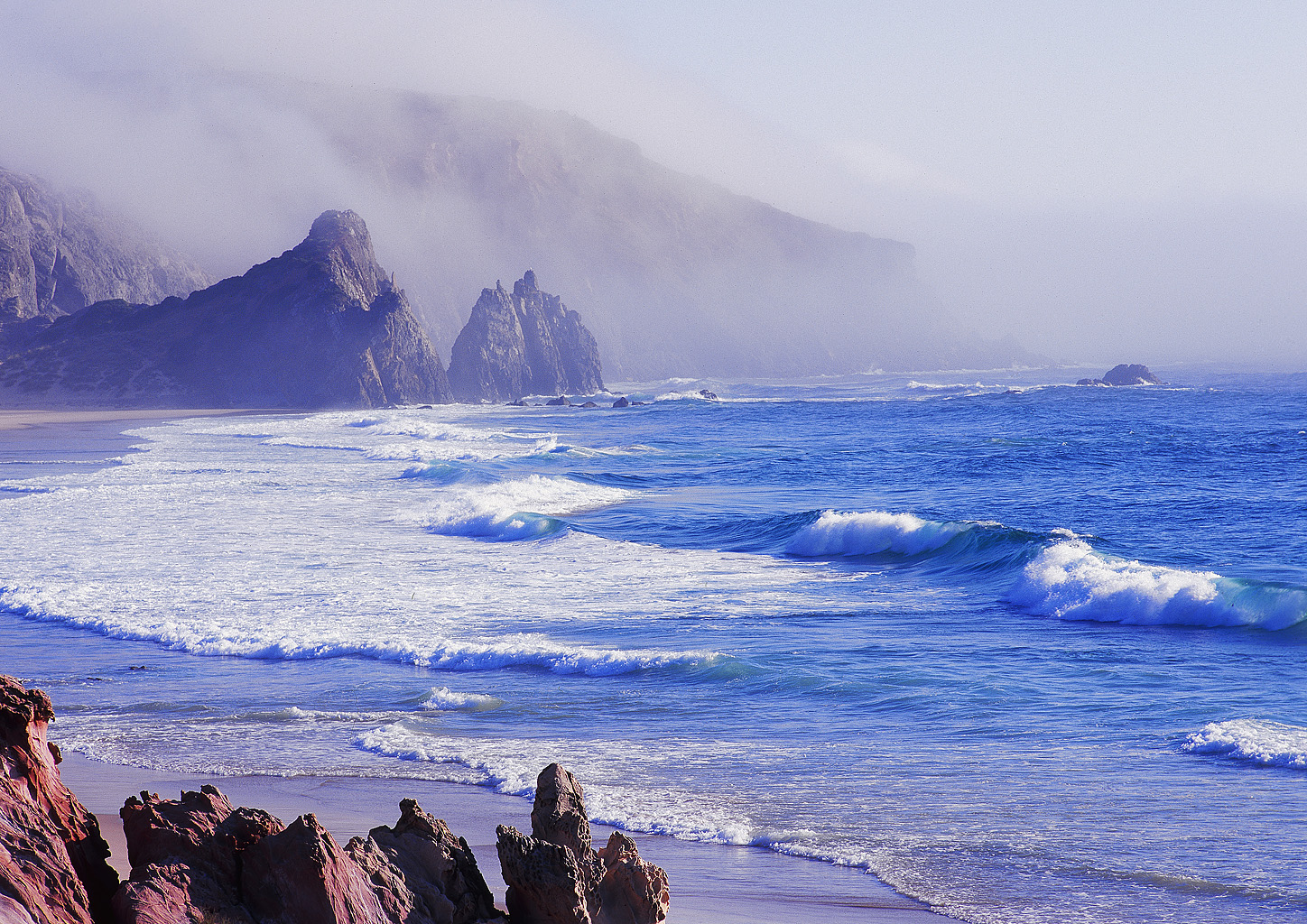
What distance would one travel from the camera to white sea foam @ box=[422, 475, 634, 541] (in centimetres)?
1909

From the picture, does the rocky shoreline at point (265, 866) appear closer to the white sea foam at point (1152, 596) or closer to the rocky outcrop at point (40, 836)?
the rocky outcrop at point (40, 836)

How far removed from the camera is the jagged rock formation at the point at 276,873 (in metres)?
3.14

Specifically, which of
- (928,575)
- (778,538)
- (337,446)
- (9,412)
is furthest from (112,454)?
(9,412)

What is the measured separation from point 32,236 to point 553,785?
151797 millimetres

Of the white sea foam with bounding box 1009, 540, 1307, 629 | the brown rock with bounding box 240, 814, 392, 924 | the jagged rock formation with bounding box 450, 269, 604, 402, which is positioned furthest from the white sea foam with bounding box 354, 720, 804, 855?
the jagged rock formation with bounding box 450, 269, 604, 402

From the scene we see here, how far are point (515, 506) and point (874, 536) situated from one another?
8.81 metres

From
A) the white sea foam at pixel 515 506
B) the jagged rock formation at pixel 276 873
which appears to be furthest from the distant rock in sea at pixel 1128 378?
the jagged rock formation at pixel 276 873

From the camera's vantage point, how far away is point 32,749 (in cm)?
352

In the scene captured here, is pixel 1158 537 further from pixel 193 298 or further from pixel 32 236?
pixel 32 236

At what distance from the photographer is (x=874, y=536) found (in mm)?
17016

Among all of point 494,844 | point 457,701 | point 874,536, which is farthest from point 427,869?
point 874,536

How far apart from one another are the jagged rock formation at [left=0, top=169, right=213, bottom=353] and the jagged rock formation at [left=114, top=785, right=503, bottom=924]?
12232cm

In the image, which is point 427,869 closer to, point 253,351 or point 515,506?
point 515,506

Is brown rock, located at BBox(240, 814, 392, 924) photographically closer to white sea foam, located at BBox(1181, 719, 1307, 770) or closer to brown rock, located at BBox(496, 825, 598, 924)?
brown rock, located at BBox(496, 825, 598, 924)
